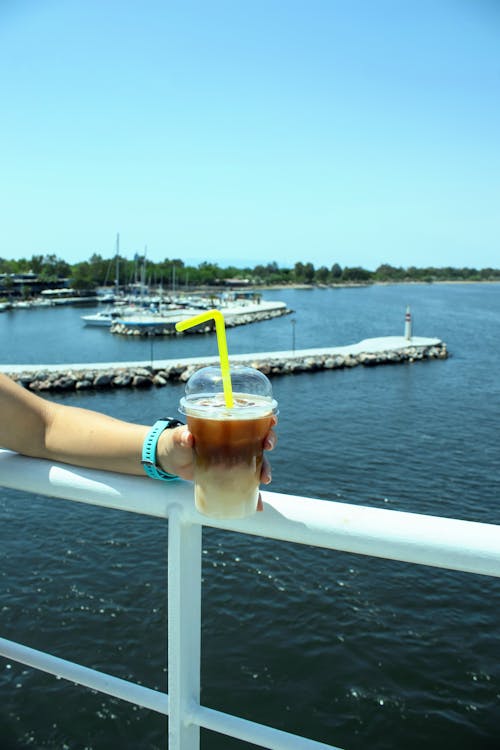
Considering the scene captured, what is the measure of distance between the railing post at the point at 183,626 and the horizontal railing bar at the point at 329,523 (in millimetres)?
61

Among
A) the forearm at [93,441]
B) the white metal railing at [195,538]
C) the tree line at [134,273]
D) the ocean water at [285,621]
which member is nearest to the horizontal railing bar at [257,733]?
the white metal railing at [195,538]

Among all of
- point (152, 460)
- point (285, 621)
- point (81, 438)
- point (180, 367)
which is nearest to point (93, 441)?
point (81, 438)

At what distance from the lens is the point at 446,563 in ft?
3.04

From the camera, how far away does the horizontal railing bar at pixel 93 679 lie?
3.86 ft

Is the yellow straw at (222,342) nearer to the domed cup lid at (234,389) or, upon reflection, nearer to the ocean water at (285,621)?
the domed cup lid at (234,389)

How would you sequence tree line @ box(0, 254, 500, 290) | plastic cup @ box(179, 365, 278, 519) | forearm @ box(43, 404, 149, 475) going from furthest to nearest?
tree line @ box(0, 254, 500, 290) → forearm @ box(43, 404, 149, 475) → plastic cup @ box(179, 365, 278, 519)

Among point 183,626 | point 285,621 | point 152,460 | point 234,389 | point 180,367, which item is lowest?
point 285,621

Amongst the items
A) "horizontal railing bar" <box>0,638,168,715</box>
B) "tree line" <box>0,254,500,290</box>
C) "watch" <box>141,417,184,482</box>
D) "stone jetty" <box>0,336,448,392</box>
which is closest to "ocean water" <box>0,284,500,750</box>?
"horizontal railing bar" <box>0,638,168,715</box>

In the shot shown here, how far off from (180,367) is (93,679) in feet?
76.6

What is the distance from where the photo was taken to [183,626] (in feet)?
3.73

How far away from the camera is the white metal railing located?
3.06 feet

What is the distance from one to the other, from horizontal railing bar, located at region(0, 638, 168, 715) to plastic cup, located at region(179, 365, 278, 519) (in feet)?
1.23

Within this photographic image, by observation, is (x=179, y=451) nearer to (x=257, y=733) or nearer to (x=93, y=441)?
(x=93, y=441)

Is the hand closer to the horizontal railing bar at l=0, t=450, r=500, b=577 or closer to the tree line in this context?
the horizontal railing bar at l=0, t=450, r=500, b=577
